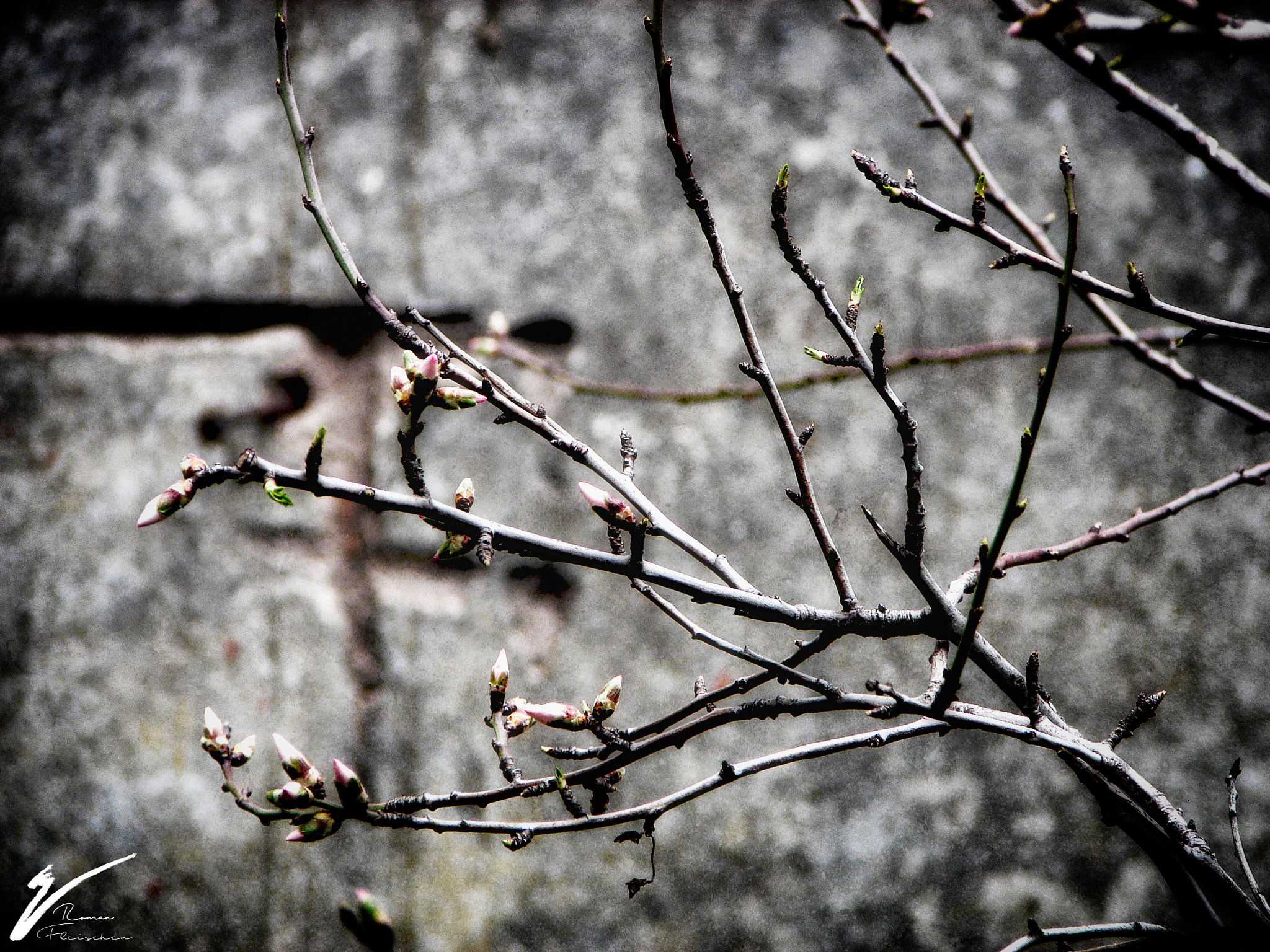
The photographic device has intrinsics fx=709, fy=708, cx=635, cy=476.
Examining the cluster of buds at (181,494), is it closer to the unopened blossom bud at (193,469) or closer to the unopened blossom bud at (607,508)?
the unopened blossom bud at (193,469)

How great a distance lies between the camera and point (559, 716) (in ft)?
1.83

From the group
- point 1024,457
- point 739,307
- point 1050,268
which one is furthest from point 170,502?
point 1050,268

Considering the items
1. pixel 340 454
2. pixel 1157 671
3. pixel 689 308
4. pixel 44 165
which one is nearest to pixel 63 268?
pixel 44 165

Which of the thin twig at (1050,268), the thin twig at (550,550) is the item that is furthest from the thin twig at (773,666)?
the thin twig at (1050,268)

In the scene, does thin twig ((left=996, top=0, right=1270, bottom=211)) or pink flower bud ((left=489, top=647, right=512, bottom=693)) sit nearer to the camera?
thin twig ((left=996, top=0, right=1270, bottom=211))

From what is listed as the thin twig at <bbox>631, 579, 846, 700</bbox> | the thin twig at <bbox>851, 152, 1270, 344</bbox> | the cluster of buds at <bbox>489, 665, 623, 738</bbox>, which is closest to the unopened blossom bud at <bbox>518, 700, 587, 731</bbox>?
the cluster of buds at <bbox>489, 665, 623, 738</bbox>

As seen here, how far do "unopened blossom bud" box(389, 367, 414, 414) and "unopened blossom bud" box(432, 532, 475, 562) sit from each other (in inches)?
3.7

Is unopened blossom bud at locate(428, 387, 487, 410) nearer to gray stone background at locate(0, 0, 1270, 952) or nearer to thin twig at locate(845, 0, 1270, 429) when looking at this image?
thin twig at locate(845, 0, 1270, 429)

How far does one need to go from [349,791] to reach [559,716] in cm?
16

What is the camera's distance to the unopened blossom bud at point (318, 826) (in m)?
0.51

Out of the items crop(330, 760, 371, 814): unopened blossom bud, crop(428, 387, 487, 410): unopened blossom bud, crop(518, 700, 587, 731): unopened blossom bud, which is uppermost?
crop(428, 387, 487, 410): unopened blossom bud

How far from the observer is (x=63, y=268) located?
1.39 metres

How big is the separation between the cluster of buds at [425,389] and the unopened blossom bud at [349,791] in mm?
268

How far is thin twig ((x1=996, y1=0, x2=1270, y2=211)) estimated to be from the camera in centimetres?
44
